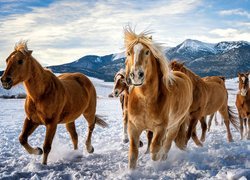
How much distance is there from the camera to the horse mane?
4.97 m

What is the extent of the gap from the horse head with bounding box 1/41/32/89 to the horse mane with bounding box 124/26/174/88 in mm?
2000

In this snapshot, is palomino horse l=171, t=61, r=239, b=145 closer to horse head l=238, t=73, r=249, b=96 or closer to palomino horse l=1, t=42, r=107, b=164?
horse head l=238, t=73, r=249, b=96

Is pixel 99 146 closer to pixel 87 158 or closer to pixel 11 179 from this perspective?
pixel 87 158

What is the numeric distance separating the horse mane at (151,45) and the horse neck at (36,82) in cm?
202

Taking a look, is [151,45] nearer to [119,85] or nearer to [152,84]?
[152,84]

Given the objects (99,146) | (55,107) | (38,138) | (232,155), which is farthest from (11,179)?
(38,138)

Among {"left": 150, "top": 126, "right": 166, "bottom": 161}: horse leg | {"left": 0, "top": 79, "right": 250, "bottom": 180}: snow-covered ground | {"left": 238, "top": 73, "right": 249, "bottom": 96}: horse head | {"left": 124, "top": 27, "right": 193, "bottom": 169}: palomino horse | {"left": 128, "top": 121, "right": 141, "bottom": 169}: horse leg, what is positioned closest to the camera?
{"left": 124, "top": 27, "right": 193, "bottom": 169}: palomino horse

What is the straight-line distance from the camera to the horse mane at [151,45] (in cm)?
497

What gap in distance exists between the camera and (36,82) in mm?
6344

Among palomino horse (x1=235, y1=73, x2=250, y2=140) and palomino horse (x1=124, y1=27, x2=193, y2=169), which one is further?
palomino horse (x1=235, y1=73, x2=250, y2=140)

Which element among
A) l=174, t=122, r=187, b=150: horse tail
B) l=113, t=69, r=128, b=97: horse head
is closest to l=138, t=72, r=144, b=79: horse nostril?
l=174, t=122, r=187, b=150: horse tail

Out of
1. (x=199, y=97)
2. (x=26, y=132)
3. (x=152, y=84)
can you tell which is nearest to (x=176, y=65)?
(x=199, y=97)

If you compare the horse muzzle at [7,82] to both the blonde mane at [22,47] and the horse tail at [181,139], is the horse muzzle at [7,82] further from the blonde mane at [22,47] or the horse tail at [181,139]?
the horse tail at [181,139]

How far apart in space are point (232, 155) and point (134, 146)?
1951 mm
